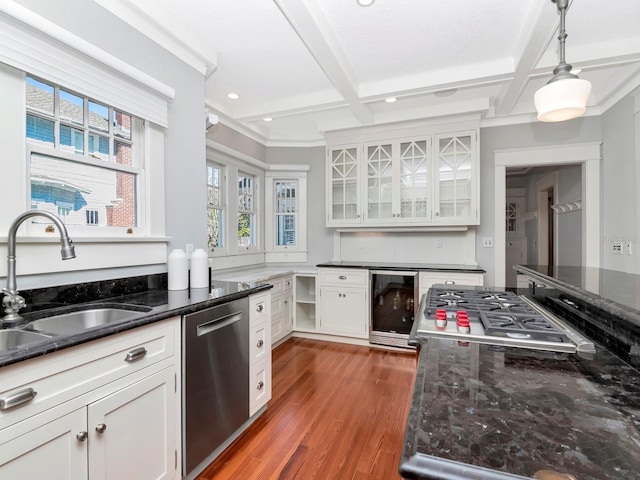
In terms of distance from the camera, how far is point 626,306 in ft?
2.95

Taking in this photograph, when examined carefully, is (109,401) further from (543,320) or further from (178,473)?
(543,320)

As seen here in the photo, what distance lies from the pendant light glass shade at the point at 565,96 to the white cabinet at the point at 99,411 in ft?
6.74

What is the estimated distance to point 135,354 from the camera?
129 centimetres

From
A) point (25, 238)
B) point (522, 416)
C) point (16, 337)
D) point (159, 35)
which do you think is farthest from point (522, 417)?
point (159, 35)

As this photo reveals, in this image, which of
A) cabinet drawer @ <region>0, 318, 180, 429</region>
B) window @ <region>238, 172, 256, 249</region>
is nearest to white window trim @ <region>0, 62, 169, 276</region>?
cabinet drawer @ <region>0, 318, 180, 429</region>

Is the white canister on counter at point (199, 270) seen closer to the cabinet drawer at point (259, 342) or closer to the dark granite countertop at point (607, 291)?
the cabinet drawer at point (259, 342)

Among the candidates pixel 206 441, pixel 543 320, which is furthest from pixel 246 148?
pixel 543 320

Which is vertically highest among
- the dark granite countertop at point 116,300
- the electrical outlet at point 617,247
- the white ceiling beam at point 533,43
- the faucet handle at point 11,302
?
the white ceiling beam at point 533,43

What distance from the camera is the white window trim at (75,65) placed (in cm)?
134

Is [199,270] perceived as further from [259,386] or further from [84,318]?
[259,386]

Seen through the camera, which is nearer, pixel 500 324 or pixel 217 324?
pixel 500 324

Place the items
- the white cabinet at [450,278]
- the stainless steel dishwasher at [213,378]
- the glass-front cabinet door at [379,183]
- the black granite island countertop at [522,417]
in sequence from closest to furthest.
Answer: the black granite island countertop at [522,417] → the stainless steel dishwasher at [213,378] → the white cabinet at [450,278] → the glass-front cabinet door at [379,183]

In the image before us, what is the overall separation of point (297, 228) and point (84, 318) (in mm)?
3042

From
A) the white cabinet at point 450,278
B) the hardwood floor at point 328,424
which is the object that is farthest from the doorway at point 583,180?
the hardwood floor at point 328,424
